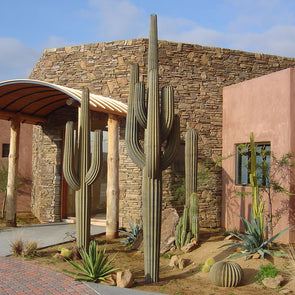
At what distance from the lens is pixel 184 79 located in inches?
451

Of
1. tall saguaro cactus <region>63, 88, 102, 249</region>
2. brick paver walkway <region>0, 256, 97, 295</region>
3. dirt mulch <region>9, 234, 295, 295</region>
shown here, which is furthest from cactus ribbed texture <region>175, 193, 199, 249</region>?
brick paver walkway <region>0, 256, 97, 295</region>

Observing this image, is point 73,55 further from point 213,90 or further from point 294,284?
point 294,284

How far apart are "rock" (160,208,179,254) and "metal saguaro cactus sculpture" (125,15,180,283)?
2267mm

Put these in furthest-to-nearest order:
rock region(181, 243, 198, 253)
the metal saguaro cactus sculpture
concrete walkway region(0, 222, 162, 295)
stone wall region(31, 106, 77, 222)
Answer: stone wall region(31, 106, 77, 222)
rock region(181, 243, 198, 253)
the metal saguaro cactus sculpture
concrete walkway region(0, 222, 162, 295)

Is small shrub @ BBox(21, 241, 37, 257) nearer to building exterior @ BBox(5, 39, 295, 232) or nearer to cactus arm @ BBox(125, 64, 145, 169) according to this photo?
cactus arm @ BBox(125, 64, 145, 169)

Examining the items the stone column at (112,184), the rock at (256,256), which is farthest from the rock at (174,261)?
the stone column at (112,184)

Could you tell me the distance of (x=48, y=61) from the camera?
40.2ft

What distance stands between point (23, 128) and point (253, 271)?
37.6 ft

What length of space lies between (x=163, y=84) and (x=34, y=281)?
7299mm

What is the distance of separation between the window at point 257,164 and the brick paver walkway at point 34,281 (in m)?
5.03

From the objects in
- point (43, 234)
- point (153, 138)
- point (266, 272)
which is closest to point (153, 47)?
point (153, 138)

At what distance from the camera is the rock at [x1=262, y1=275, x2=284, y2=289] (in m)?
5.93

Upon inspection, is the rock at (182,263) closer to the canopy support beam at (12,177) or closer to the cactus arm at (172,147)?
the cactus arm at (172,147)

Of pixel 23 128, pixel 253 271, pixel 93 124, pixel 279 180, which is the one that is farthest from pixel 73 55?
pixel 253 271
